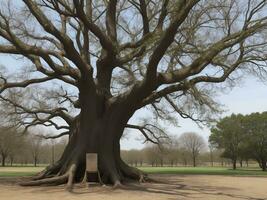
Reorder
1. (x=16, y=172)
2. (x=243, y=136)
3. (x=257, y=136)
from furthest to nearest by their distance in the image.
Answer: (x=243, y=136)
(x=257, y=136)
(x=16, y=172)

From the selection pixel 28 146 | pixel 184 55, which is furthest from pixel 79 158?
pixel 28 146

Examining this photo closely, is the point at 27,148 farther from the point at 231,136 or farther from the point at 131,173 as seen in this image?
the point at 131,173

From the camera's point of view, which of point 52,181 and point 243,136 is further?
point 243,136

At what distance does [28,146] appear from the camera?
87.8 m

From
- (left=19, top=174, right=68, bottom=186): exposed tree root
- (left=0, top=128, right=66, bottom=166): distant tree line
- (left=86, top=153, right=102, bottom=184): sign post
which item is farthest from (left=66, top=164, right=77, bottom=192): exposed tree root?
(left=0, top=128, right=66, bottom=166): distant tree line

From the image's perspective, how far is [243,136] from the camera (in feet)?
217

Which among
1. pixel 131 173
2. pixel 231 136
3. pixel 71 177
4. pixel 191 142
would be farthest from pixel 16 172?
pixel 191 142

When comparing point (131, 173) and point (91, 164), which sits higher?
point (91, 164)

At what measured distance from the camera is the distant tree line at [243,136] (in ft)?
210

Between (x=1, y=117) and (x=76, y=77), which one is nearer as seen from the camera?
(x=76, y=77)

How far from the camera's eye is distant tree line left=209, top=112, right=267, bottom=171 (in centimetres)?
6400

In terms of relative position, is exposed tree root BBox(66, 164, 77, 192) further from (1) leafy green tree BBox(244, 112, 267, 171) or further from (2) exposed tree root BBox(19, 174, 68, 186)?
(1) leafy green tree BBox(244, 112, 267, 171)

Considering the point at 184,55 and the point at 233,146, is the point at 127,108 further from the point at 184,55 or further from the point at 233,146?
the point at 233,146

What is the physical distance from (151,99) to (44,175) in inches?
284
